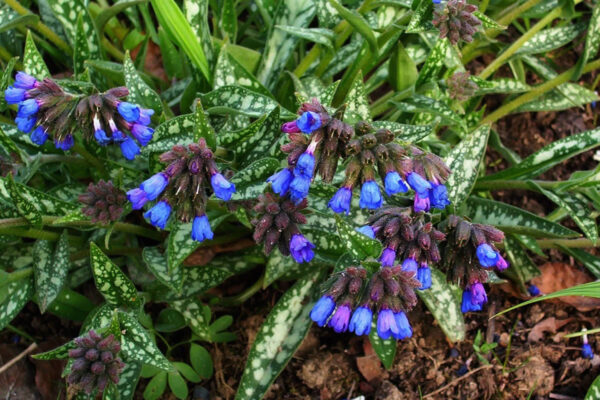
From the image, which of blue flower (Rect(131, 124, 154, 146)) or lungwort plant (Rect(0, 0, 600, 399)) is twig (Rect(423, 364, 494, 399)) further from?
blue flower (Rect(131, 124, 154, 146))

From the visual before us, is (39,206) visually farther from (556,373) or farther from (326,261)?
(556,373)

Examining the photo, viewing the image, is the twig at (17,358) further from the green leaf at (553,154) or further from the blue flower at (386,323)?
the green leaf at (553,154)

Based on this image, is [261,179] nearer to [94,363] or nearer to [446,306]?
[94,363]

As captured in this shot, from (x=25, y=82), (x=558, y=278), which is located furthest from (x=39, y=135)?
(x=558, y=278)

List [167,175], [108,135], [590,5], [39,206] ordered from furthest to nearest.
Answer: [590,5] < [39,206] < [108,135] < [167,175]

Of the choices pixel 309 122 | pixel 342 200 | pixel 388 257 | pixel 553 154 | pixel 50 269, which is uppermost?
pixel 309 122

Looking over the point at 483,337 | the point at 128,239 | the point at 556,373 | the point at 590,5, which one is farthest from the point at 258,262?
the point at 590,5
